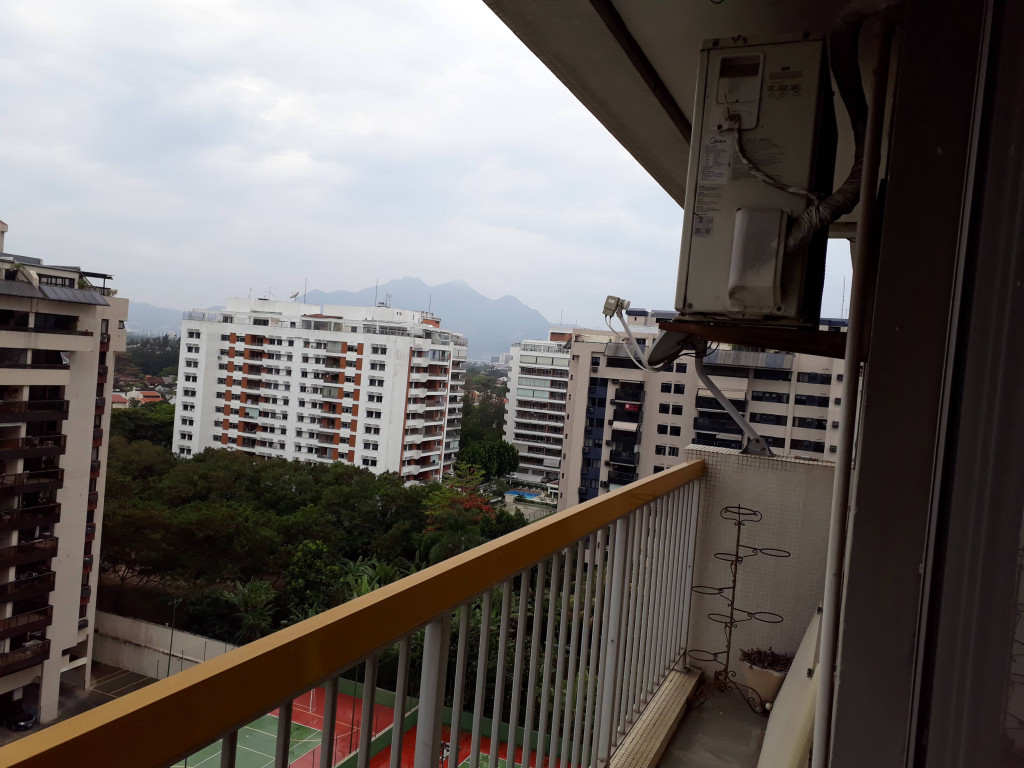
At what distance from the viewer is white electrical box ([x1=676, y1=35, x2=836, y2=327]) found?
1199mm

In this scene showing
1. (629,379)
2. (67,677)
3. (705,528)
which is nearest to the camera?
(705,528)

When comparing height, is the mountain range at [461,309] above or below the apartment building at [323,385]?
above

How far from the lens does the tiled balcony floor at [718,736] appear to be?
6.33ft

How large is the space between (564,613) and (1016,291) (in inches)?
38.1

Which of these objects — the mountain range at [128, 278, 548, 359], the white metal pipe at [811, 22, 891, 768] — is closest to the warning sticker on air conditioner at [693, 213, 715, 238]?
the white metal pipe at [811, 22, 891, 768]

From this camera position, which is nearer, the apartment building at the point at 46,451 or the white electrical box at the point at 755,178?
the white electrical box at the point at 755,178

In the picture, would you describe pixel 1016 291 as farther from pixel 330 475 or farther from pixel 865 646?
pixel 330 475

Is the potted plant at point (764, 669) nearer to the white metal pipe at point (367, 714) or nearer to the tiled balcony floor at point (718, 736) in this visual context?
the tiled balcony floor at point (718, 736)

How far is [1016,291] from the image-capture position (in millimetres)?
477

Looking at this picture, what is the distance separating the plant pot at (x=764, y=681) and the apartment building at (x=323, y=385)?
7.86 metres

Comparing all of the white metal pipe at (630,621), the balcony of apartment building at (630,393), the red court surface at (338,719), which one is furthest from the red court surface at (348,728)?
the balcony of apartment building at (630,393)

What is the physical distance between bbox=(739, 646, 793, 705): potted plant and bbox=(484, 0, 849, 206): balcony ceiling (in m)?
1.80

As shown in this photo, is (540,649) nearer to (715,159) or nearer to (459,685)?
(459,685)

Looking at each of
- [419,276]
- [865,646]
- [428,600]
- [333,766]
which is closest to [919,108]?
[865,646]
